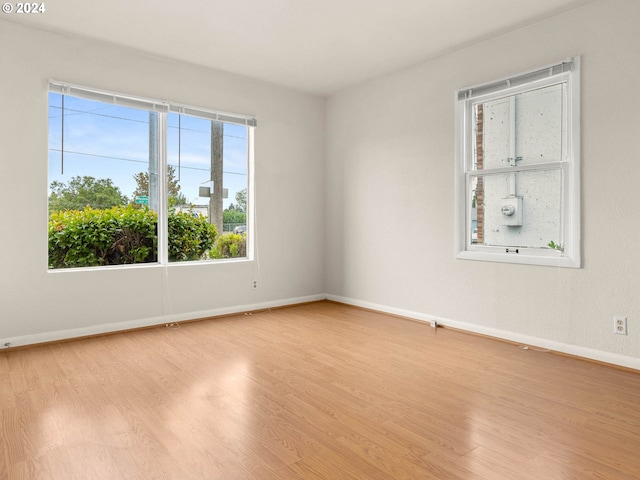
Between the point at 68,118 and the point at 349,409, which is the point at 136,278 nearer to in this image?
the point at 68,118

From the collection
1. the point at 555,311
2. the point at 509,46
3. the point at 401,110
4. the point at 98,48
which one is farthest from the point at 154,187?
the point at 555,311

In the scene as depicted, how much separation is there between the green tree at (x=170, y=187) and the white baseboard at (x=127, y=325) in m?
1.20

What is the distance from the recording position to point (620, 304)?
A: 3158 mm

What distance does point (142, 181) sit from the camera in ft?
14.3

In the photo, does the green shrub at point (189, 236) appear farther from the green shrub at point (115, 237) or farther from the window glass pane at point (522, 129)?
the window glass pane at point (522, 129)

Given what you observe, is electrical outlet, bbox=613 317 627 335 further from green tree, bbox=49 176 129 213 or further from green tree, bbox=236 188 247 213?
green tree, bbox=49 176 129 213

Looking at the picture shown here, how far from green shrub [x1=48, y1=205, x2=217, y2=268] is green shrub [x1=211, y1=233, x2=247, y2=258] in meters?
0.22

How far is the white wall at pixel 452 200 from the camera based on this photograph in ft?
10.3

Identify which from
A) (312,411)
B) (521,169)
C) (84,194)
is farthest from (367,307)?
(84,194)

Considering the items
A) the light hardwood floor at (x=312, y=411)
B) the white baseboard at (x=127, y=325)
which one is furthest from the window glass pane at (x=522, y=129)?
the white baseboard at (x=127, y=325)

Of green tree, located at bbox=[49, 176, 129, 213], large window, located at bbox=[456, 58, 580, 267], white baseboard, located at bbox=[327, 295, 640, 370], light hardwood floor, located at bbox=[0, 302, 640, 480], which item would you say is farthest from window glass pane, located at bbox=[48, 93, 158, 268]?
large window, located at bbox=[456, 58, 580, 267]

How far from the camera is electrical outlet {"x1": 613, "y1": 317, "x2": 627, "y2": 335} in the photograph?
3131 millimetres

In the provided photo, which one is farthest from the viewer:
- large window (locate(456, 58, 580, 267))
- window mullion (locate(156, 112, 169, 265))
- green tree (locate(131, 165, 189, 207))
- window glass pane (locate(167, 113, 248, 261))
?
window glass pane (locate(167, 113, 248, 261))

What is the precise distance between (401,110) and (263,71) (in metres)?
1.58
